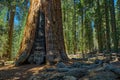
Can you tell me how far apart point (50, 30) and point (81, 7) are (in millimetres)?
22425

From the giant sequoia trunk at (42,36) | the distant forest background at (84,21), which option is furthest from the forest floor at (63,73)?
the distant forest background at (84,21)

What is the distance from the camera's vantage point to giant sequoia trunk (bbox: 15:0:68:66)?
10.4m

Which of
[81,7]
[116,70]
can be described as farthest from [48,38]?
[81,7]

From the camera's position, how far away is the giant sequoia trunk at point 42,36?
10422 millimetres

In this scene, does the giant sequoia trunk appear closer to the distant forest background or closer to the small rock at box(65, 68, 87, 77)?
the small rock at box(65, 68, 87, 77)

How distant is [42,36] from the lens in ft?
35.7

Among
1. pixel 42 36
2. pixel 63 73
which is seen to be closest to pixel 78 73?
pixel 63 73

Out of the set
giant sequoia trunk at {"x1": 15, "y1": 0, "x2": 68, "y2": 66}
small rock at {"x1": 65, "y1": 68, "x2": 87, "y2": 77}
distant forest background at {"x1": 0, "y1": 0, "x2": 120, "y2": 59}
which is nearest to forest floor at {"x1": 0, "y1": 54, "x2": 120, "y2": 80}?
small rock at {"x1": 65, "y1": 68, "x2": 87, "y2": 77}

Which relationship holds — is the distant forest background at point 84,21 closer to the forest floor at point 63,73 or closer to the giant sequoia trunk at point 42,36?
the giant sequoia trunk at point 42,36

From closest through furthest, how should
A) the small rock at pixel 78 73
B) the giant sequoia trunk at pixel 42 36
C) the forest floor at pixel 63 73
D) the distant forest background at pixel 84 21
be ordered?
1. the forest floor at pixel 63 73
2. the small rock at pixel 78 73
3. the giant sequoia trunk at pixel 42 36
4. the distant forest background at pixel 84 21

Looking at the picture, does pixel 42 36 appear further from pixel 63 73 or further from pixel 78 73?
pixel 78 73

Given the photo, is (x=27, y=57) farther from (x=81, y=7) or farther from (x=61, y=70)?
(x=81, y=7)

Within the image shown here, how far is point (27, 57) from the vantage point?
1062 centimetres

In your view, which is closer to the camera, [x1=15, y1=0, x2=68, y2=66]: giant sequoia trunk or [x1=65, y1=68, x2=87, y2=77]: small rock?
[x1=65, y1=68, x2=87, y2=77]: small rock
